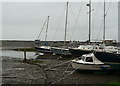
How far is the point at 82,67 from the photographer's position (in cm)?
2155

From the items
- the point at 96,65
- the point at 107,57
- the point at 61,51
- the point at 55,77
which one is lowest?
the point at 55,77

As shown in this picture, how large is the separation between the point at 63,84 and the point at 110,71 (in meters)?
8.25

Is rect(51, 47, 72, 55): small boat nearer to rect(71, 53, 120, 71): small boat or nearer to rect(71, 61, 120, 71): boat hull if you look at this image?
rect(71, 53, 120, 71): small boat

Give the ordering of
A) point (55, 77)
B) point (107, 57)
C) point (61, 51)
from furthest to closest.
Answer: point (61, 51) → point (107, 57) → point (55, 77)

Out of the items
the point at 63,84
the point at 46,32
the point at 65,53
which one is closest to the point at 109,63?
the point at 63,84

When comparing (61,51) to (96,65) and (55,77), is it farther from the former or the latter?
(55,77)

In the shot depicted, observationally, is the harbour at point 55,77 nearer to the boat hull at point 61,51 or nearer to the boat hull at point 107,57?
the boat hull at point 107,57

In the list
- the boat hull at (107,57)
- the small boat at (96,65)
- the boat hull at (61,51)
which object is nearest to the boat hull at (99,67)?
the small boat at (96,65)

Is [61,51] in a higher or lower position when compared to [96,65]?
higher

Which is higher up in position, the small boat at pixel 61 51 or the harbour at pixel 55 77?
the small boat at pixel 61 51

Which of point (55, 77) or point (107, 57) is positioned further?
point (107, 57)

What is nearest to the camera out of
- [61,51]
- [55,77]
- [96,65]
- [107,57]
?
[55,77]

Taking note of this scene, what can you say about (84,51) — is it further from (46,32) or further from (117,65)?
(46,32)

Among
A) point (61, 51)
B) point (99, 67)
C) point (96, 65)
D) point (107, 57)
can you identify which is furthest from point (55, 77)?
point (61, 51)
